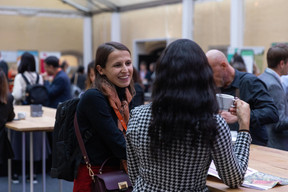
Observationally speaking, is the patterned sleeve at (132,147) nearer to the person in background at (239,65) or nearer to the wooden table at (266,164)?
the wooden table at (266,164)

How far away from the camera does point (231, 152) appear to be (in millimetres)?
1699

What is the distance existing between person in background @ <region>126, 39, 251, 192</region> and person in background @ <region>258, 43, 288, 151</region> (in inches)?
74.6

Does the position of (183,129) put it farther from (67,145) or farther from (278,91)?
(278,91)

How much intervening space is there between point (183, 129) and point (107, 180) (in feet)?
2.38

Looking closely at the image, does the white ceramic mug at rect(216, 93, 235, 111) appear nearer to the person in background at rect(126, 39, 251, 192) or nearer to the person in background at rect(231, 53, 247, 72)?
the person in background at rect(126, 39, 251, 192)

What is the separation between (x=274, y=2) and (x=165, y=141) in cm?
781

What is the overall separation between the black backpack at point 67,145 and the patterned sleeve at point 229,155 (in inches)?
37.4

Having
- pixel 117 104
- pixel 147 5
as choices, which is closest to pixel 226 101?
pixel 117 104

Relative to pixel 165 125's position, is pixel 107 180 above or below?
below

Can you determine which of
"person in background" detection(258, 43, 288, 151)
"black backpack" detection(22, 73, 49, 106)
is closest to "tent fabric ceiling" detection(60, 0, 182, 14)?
"black backpack" detection(22, 73, 49, 106)

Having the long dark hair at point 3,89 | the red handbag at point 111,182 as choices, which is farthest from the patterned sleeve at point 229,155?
the long dark hair at point 3,89

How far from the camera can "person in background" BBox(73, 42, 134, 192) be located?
2268mm

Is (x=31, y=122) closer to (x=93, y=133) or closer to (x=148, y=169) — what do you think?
(x=93, y=133)

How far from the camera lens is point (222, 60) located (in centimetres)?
315
